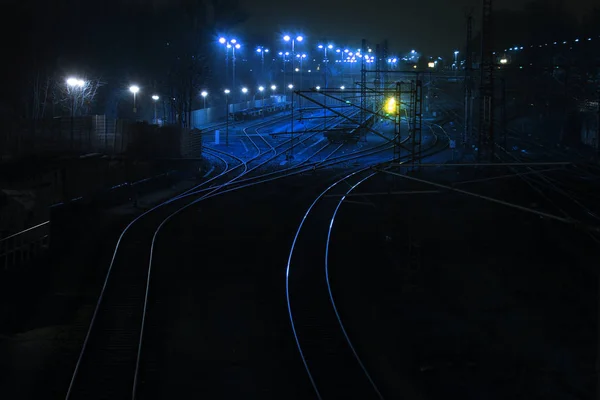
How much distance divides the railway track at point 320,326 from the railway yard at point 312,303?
0.03 m

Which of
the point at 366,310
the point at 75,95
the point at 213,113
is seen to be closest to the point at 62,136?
the point at 75,95

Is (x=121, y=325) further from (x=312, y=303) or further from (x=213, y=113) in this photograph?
(x=213, y=113)

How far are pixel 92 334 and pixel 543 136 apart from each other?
117 ft

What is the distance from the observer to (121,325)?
8.93m

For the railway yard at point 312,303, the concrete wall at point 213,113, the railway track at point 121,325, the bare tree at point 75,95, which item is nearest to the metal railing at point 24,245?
the railway yard at point 312,303

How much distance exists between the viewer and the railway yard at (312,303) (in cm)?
729

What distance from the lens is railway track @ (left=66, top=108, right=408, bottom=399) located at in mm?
6968

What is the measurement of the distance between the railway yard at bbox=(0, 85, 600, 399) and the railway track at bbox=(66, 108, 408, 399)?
30 millimetres

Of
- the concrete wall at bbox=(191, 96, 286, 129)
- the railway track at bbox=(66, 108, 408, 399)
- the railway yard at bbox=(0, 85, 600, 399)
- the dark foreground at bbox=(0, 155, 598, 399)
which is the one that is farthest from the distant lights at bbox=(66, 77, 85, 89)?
the dark foreground at bbox=(0, 155, 598, 399)

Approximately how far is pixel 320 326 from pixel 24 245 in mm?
6357

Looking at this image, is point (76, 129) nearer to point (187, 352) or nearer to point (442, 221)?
point (442, 221)

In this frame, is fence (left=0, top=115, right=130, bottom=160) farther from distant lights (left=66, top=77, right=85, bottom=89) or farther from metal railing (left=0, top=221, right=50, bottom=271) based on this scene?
metal railing (left=0, top=221, right=50, bottom=271)

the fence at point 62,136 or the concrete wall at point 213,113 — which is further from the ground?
the concrete wall at point 213,113

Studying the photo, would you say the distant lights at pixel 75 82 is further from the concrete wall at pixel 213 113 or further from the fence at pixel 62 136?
the concrete wall at pixel 213 113
